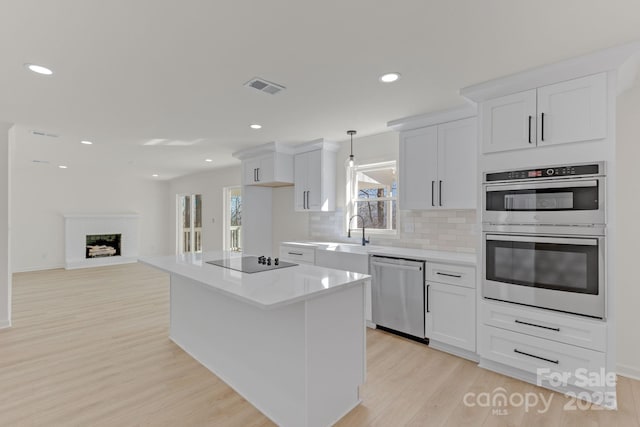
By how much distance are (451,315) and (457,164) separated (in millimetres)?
1513

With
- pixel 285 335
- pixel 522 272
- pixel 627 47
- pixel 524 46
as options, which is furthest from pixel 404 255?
pixel 627 47

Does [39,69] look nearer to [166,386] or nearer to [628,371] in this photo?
[166,386]

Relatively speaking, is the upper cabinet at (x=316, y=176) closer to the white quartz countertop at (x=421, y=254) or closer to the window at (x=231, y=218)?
the white quartz countertop at (x=421, y=254)

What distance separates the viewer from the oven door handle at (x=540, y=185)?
7.27 ft

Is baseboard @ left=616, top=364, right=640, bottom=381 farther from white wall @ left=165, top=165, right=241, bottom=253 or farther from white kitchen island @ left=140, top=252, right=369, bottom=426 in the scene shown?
white wall @ left=165, top=165, right=241, bottom=253

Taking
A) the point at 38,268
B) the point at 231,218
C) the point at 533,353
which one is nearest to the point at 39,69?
the point at 533,353

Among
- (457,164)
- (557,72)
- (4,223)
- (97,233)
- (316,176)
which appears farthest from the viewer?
(97,233)

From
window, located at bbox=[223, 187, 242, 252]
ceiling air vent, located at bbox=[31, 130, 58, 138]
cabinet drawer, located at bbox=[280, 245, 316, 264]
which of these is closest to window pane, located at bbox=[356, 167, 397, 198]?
cabinet drawer, located at bbox=[280, 245, 316, 264]

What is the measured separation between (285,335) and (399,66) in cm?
206

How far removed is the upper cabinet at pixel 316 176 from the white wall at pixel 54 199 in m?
4.27

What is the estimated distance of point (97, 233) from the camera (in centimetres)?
808

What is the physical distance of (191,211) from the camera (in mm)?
8773

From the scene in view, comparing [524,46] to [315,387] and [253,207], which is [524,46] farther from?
[253,207]

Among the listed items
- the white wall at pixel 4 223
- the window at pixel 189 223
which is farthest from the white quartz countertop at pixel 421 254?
the window at pixel 189 223
